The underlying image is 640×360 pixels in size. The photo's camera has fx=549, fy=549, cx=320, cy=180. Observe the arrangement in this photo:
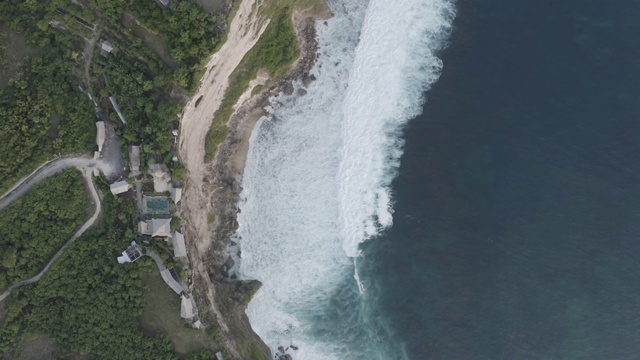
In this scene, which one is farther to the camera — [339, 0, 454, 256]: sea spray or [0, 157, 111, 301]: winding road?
[339, 0, 454, 256]: sea spray

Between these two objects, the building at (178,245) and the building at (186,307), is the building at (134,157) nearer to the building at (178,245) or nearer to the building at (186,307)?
the building at (178,245)

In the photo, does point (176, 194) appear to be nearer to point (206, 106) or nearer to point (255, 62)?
point (206, 106)

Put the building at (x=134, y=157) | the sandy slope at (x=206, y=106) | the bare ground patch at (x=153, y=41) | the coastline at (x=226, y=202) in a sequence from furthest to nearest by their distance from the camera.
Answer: the coastline at (x=226, y=202) < the building at (x=134, y=157) < the sandy slope at (x=206, y=106) < the bare ground patch at (x=153, y=41)

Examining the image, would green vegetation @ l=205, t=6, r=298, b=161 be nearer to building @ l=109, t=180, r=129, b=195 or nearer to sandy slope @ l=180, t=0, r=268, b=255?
sandy slope @ l=180, t=0, r=268, b=255

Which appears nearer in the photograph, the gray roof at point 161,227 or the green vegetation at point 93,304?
the green vegetation at point 93,304

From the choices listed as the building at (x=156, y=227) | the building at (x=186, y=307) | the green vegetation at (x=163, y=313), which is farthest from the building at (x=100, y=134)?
the building at (x=186, y=307)

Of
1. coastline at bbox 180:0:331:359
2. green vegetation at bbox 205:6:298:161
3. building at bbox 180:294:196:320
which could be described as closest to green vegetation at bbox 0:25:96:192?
coastline at bbox 180:0:331:359

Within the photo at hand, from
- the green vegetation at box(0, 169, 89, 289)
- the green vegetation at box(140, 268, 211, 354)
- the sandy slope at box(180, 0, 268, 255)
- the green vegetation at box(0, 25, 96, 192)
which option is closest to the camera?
the green vegetation at box(0, 25, 96, 192)
